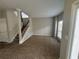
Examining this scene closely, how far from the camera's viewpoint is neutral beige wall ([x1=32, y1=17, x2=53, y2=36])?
7.57 metres

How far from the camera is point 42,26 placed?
7695 mm

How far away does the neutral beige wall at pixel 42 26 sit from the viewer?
24.8 feet

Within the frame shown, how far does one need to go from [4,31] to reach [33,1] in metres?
3.09

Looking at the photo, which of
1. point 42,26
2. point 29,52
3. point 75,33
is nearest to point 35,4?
point 29,52

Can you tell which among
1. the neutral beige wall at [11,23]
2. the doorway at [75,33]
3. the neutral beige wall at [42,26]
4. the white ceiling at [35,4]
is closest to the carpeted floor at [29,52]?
the doorway at [75,33]

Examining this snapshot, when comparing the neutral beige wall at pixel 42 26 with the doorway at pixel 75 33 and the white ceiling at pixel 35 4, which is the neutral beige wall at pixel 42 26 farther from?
the doorway at pixel 75 33

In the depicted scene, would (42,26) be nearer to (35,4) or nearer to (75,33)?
(35,4)

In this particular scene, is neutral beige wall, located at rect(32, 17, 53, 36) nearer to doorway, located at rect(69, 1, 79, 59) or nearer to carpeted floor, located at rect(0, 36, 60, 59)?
carpeted floor, located at rect(0, 36, 60, 59)

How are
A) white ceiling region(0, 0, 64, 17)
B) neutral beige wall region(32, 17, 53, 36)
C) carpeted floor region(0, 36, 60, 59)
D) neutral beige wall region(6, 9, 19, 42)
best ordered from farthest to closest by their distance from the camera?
neutral beige wall region(32, 17, 53, 36)
neutral beige wall region(6, 9, 19, 42)
white ceiling region(0, 0, 64, 17)
carpeted floor region(0, 36, 60, 59)

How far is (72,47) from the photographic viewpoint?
2072 millimetres

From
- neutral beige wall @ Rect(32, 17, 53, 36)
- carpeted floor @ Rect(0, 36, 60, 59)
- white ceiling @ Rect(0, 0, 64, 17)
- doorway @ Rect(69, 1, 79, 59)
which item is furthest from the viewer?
neutral beige wall @ Rect(32, 17, 53, 36)

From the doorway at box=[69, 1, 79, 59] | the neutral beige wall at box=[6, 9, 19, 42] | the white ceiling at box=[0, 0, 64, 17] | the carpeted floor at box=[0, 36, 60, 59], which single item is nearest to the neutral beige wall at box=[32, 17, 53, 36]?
the neutral beige wall at box=[6, 9, 19, 42]

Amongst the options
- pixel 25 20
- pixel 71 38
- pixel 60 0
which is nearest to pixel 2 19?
pixel 25 20

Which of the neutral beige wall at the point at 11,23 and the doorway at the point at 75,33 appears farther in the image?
the neutral beige wall at the point at 11,23
